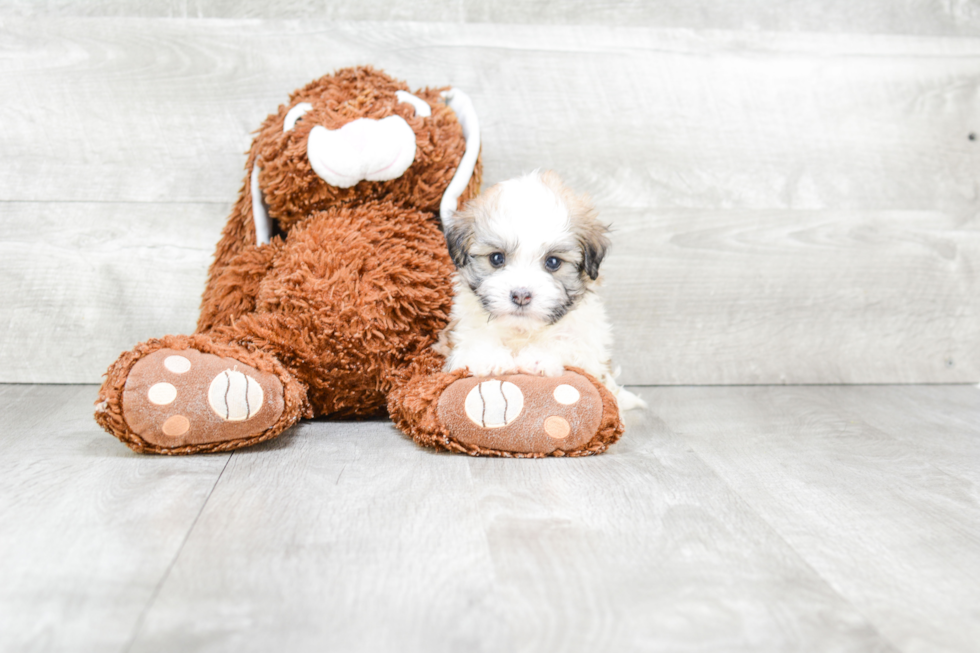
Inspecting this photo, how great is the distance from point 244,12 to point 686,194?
122 cm

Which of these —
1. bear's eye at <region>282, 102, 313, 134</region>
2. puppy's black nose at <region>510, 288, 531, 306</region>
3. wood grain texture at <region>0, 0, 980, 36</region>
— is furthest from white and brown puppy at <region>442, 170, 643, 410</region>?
wood grain texture at <region>0, 0, 980, 36</region>

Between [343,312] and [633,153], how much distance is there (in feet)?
3.13

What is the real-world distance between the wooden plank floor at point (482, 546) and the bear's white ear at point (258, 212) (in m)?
0.45

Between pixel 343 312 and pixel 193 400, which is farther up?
pixel 343 312

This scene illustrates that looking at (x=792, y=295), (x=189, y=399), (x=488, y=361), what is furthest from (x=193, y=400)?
(x=792, y=295)

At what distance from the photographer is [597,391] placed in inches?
57.6

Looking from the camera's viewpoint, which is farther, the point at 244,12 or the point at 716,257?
the point at 716,257

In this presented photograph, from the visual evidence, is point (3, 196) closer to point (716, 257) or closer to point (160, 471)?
point (160, 471)

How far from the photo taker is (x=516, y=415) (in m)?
1.41

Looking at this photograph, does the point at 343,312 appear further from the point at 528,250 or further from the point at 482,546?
the point at 482,546

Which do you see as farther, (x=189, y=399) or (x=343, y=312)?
(x=343, y=312)

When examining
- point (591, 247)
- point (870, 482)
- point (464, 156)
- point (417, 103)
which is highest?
point (417, 103)

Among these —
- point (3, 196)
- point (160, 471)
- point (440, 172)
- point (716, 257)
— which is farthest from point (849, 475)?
point (3, 196)

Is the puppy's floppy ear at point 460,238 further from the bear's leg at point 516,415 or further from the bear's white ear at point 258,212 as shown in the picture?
the bear's white ear at point 258,212
